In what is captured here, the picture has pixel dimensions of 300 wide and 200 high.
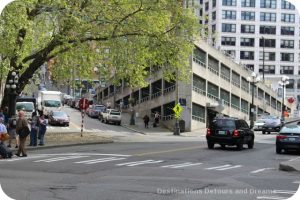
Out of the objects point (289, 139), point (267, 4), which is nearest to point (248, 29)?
point (267, 4)

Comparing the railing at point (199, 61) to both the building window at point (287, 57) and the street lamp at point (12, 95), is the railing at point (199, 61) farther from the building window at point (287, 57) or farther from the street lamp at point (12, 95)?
the building window at point (287, 57)

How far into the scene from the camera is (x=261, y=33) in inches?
4537

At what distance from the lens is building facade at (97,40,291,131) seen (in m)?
55.8

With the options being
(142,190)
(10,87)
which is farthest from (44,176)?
(10,87)

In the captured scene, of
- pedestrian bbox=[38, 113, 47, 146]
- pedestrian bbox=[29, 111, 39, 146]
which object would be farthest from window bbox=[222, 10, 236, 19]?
pedestrian bbox=[29, 111, 39, 146]

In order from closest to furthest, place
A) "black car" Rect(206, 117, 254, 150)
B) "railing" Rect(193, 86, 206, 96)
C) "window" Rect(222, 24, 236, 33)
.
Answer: "black car" Rect(206, 117, 254, 150) < "railing" Rect(193, 86, 206, 96) < "window" Rect(222, 24, 236, 33)

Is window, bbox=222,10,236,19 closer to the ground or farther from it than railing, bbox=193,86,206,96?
farther from it

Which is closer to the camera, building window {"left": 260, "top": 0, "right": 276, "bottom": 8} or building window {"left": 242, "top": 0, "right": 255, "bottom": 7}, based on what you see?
building window {"left": 242, "top": 0, "right": 255, "bottom": 7}

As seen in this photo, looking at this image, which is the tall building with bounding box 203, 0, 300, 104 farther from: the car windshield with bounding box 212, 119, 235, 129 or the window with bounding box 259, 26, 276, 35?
the car windshield with bounding box 212, 119, 235, 129

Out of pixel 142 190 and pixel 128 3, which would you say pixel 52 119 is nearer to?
pixel 128 3

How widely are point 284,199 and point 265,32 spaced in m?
107

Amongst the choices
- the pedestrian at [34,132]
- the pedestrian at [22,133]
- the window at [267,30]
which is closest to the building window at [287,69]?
the window at [267,30]

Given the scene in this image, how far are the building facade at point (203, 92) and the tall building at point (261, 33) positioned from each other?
4471 cm

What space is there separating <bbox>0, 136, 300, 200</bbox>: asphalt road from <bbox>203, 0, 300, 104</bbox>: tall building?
92.7 metres
